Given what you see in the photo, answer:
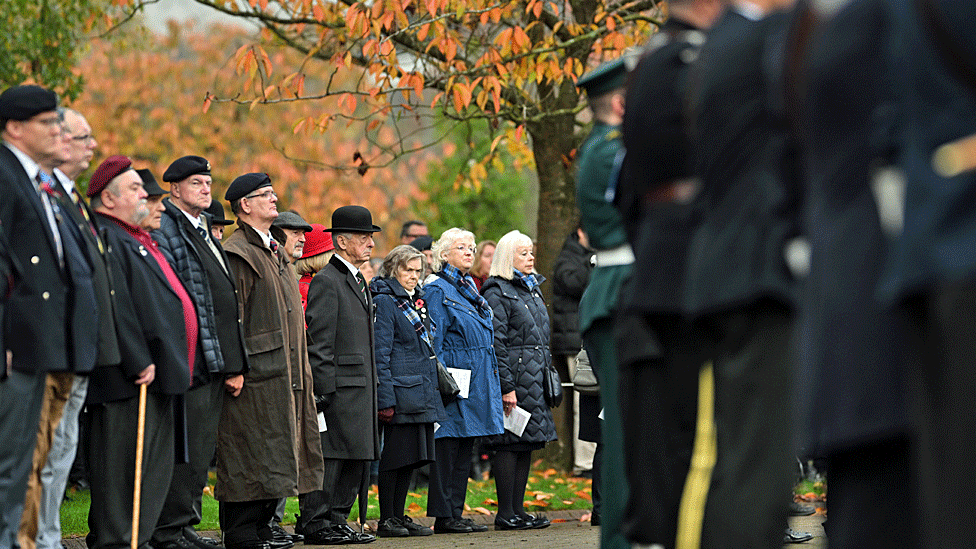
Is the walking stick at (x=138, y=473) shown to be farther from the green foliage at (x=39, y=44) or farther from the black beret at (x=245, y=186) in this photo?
the green foliage at (x=39, y=44)

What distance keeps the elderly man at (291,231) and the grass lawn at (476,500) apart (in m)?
2.12

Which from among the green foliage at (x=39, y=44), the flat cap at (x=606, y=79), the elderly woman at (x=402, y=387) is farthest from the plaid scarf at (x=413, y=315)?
the green foliage at (x=39, y=44)

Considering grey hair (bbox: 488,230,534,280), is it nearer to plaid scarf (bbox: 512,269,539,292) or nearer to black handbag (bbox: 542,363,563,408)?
plaid scarf (bbox: 512,269,539,292)

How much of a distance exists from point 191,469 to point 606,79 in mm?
3997

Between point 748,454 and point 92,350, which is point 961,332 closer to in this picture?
point 748,454

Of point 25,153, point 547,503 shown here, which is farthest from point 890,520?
point 547,503

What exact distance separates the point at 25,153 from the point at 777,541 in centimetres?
448

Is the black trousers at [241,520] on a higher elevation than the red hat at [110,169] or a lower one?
lower

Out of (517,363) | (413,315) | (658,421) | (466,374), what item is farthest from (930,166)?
(517,363)

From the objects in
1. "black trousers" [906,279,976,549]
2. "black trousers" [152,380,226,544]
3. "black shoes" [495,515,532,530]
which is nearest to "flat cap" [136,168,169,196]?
"black trousers" [152,380,226,544]

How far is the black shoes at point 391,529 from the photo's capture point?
9469 millimetres

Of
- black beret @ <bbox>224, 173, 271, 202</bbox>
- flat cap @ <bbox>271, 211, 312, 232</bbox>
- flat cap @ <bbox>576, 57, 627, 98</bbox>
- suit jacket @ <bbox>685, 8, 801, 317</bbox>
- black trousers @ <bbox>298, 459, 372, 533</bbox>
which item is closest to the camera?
suit jacket @ <bbox>685, 8, 801, 317</bbox>

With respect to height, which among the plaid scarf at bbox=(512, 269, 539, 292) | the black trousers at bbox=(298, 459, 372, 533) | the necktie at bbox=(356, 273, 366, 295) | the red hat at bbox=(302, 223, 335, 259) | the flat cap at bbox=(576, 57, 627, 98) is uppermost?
the red hat at bbox=(302, 223, 335, 259)

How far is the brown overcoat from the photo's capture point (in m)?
8.34
